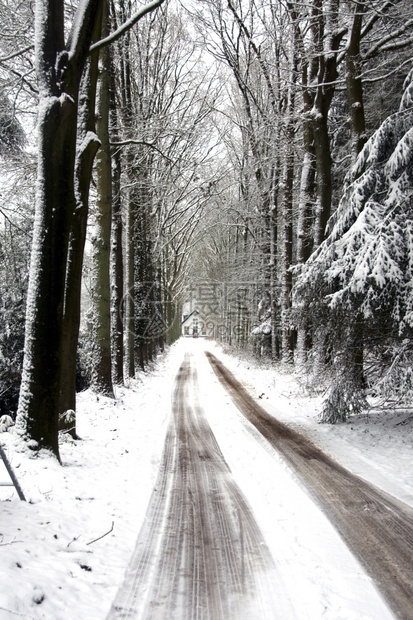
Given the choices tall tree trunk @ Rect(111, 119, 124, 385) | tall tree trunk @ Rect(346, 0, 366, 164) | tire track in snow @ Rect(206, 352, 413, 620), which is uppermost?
tall tree trunk @ Rect(346, 0, 366, 164)

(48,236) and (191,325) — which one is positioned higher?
(48,236)

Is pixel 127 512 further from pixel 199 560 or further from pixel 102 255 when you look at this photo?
pixel 102 255

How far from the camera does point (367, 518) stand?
4195 mm

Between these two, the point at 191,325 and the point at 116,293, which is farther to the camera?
the point at 191,325

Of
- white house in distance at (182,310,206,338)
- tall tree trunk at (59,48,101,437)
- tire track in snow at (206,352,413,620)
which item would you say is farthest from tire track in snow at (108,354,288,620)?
white house in distance at (182,310,206,338)

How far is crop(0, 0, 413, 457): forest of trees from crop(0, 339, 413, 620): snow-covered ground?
2.27 feet

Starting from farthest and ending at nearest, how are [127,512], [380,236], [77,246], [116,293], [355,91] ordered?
[116,293], [355,91], [77,246], [380,236], [127,512]

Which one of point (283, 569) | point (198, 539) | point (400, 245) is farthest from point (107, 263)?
point (283, 569)

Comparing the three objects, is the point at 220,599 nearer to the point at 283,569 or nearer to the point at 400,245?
the point at 283,569

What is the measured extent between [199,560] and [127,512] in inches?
48.4

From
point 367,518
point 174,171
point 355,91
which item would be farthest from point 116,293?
point 367,518

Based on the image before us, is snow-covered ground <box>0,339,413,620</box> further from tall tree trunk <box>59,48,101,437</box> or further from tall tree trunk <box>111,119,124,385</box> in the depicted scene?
tall tree trunk <box>111,119,124,385</box>

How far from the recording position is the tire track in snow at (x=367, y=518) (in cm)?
310

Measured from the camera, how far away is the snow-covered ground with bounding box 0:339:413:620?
110 inches
